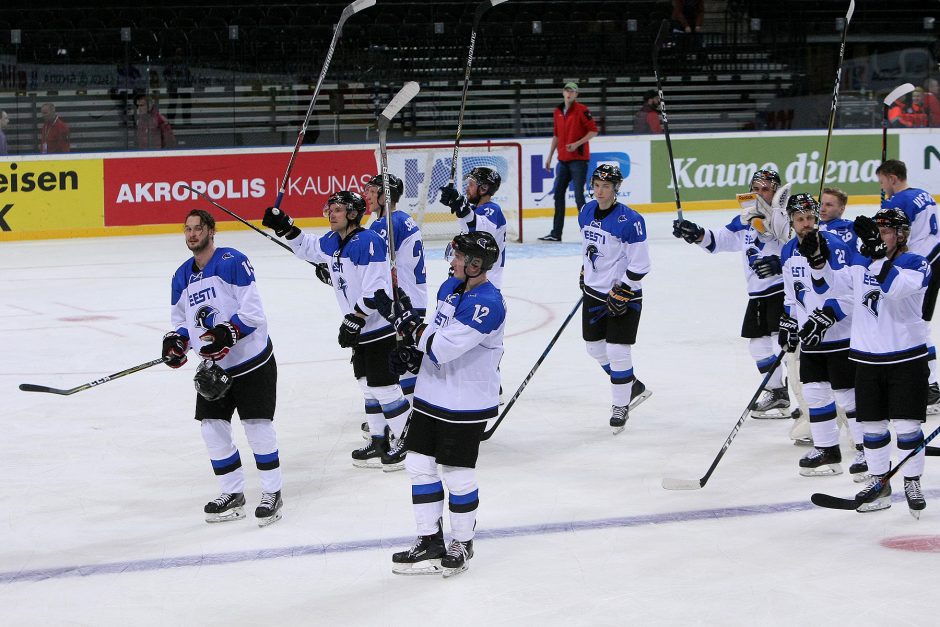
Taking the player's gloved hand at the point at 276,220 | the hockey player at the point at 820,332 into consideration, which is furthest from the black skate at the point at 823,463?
the player's gloved hand at the point at 276,220

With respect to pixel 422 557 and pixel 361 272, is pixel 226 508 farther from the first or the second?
pixel 361 272

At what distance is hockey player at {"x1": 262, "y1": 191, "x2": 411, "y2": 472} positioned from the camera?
573cm

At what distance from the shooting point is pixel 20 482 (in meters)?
5.81

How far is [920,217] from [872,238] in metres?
2.61

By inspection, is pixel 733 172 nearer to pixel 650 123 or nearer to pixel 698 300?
pixel 650 123

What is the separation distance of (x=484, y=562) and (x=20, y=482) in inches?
96.8

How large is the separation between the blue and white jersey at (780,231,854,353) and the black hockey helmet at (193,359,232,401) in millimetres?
2582

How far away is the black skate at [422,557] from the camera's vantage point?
4512mm

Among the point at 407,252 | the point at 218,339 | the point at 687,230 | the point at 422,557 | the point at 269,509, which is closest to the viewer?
the point at 422,557

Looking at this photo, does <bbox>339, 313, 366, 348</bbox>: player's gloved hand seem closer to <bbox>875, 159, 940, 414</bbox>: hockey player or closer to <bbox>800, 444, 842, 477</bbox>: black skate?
<bbox>800, 444, 842, 477</bbox>: black skate

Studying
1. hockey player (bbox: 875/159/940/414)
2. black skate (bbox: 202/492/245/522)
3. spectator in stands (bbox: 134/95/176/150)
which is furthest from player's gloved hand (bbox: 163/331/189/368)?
spectator in stands (bbox: 134/95/176/150)

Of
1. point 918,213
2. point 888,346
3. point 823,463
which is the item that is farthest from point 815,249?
point 918,213

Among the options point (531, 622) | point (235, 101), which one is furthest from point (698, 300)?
point (235, 101)

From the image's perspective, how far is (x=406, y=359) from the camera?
441 centimetres
